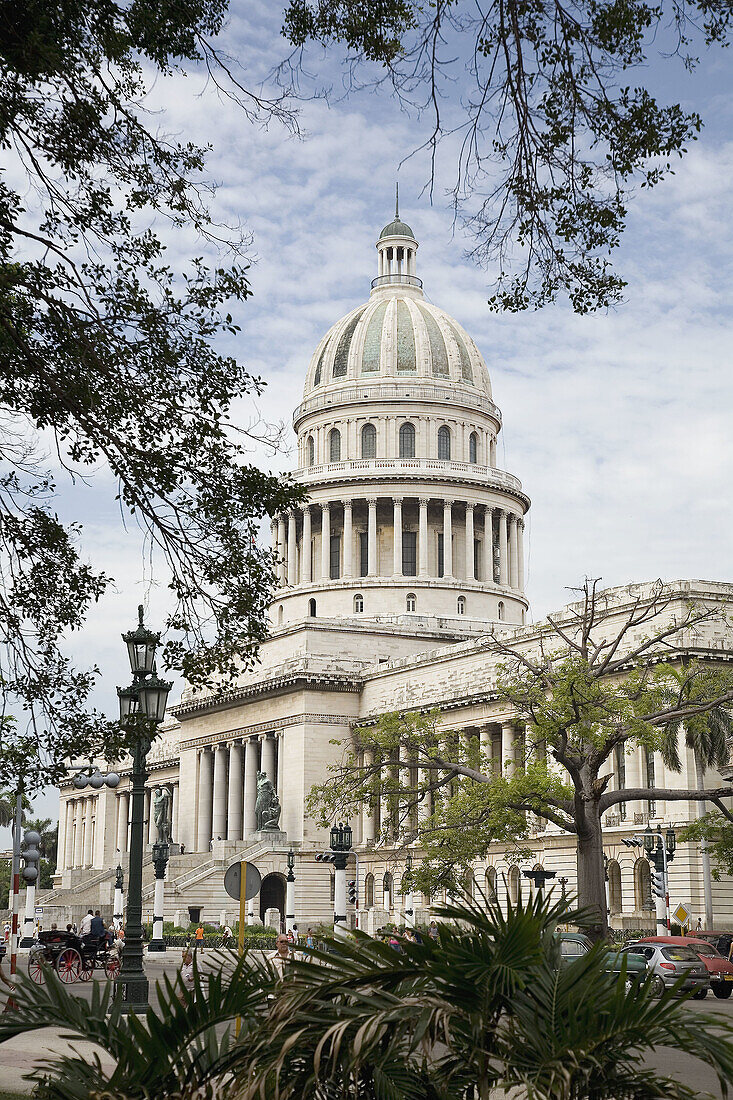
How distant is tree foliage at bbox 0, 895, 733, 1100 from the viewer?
713 centimetres

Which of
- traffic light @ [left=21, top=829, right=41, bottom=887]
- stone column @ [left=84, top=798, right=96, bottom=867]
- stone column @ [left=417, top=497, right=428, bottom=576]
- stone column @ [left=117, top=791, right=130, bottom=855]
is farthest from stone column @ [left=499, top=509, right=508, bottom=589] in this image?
traffic light @ [left=21, top=829, right=41, bottom=887]

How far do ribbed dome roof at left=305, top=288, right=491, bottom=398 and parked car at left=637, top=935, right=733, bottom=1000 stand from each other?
230ft

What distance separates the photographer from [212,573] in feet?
53.6

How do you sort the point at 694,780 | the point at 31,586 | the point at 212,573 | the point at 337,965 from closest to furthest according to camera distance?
the point at 337,965
the point at 212,573
the point at 31,586
the point at 694,780

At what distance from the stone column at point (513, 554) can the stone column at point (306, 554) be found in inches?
578

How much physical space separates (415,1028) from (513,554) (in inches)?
3862

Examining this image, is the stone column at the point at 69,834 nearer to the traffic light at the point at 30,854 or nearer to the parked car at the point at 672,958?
the traffic light at the point at 30,854

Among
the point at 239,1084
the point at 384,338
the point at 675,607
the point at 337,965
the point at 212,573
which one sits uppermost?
the point at 384,338

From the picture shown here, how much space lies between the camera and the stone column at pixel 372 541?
9957cm

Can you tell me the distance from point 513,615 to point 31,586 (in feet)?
284

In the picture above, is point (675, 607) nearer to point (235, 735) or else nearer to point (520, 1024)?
point (235, 735)

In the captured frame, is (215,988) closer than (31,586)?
Yes

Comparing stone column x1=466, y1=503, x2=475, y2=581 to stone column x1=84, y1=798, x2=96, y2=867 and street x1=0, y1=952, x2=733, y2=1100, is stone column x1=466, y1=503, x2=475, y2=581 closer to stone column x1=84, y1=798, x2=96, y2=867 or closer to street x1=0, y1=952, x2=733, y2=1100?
stone column x1=84, y1=798, x2=96, y2=867

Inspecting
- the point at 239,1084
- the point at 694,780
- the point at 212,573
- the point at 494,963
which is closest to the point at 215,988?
the point at 239,1084
